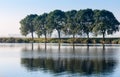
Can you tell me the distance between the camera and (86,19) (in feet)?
435

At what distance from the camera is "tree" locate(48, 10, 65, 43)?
5595 inches

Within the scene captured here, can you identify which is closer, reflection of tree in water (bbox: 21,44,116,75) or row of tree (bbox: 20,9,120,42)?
reflection of tree in water (bbox: 21,44,116,75)

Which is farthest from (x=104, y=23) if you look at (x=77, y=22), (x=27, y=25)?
(x=27, y=25)

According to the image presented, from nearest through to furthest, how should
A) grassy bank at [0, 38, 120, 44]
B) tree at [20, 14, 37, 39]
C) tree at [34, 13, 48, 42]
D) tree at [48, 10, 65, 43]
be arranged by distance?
grassy bank at [0, 38, 120, 44], tree at [48, 10, 65, 43], tree at [34, 13, 48, 42], tree at [20, 14, 37, 39]

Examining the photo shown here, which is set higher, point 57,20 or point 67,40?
point 57,20

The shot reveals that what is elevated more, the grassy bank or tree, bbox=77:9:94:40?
tree, bbox=77:9:94:40

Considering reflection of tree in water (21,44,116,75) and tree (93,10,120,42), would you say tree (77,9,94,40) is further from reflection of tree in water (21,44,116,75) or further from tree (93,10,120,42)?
reflection of tree in water (21,44,116,75)

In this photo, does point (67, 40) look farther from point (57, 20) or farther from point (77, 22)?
point (77, 22)

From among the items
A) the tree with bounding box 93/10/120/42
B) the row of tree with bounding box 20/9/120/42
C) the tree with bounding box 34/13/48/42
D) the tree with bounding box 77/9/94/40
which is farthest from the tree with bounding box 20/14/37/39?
the tree with bounding box 93/10/120/42

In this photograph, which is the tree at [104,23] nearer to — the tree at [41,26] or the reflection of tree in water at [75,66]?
the tree at [41,26]

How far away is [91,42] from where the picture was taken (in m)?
134

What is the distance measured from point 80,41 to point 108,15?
15.3 meters

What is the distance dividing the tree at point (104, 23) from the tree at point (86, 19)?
255 centimetres

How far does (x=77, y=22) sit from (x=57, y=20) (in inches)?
466
